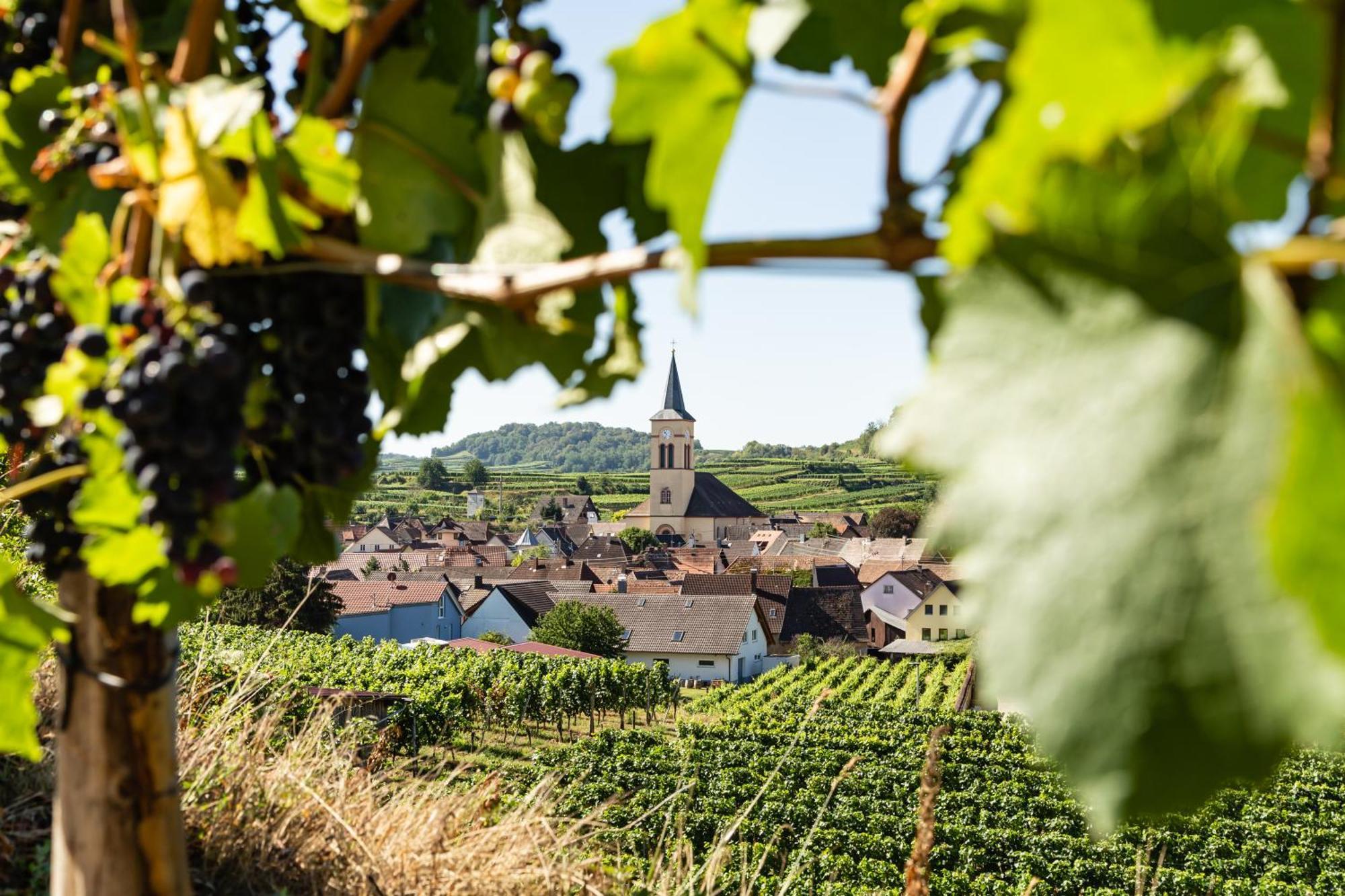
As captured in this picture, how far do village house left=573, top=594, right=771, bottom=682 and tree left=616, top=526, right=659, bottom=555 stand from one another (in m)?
24.7

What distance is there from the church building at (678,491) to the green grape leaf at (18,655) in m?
69.2

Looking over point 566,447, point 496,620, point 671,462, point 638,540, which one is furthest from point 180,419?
point 566,447

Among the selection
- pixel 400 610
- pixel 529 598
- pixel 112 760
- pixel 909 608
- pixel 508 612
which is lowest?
pixel 112 760

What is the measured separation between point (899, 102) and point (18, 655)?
752 millimetres

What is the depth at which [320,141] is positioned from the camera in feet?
2.05

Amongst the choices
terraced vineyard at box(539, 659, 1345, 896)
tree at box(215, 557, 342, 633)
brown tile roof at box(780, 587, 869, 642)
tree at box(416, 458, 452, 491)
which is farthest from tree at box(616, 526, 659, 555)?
terraced vineyard at box(539, 659, 1345, 896)

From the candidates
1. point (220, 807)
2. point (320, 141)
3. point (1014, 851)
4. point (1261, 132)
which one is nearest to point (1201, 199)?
point (1261, 132)

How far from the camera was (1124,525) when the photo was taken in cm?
32

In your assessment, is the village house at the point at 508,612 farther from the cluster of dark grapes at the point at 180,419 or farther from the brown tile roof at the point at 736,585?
the cluster of dark grapes at the point at 180,419

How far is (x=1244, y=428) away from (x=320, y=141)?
551 mm

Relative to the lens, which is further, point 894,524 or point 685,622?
point 894,524

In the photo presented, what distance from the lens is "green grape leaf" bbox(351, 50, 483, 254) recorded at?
72 cm

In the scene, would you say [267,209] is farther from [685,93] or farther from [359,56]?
[685,93]

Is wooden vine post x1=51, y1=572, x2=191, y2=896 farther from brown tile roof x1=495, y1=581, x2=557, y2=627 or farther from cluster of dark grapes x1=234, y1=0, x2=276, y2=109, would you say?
brown tile roof x1=495, y1=581, x2=557, y2=627
